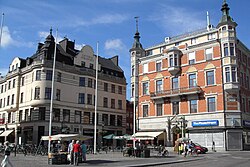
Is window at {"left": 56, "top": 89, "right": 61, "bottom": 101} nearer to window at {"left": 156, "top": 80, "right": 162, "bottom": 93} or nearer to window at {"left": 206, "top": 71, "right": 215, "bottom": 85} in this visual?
window at {"left": 156, "top": 80, "right": 162, "bottom": 93}

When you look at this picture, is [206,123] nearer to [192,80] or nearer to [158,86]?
[192,80]

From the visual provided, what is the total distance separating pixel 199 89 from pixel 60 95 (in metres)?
24.2

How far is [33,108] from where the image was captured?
1948 inches

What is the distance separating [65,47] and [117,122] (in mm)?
18813

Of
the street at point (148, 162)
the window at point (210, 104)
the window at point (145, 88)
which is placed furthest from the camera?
the window at point (145, 88)

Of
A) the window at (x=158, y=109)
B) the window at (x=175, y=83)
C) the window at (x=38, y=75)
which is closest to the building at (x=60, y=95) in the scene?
the window at (x=38, y=75)

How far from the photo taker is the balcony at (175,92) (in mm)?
45469

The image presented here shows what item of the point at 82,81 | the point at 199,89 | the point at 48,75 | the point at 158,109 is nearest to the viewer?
the point at 199,89

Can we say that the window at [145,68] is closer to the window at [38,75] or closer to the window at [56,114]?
the window at [56,114]

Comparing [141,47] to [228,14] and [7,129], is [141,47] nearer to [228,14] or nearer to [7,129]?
[228,14]

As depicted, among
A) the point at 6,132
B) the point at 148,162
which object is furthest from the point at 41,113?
the point at 148,162

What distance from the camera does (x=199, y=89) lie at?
45250 millimetres

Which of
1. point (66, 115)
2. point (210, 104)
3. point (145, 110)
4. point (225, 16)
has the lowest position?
point (66, 115)

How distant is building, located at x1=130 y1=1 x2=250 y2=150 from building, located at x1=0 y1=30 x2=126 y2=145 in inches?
320
